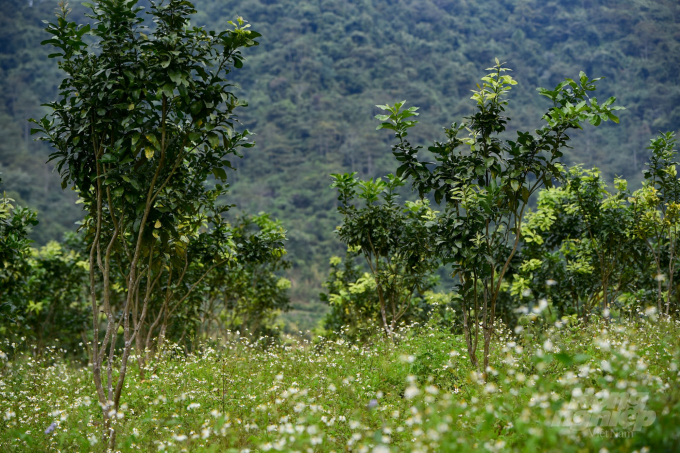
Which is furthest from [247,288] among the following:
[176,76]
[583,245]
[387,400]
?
[176,76]

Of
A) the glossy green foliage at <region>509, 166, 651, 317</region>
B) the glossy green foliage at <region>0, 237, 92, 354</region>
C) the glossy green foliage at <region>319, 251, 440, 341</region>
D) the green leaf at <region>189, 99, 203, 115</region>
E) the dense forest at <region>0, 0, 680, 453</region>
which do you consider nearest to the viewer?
the dense forest at <region>0, 0, 680, 453</region>

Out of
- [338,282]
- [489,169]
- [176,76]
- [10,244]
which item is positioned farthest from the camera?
[338,282]

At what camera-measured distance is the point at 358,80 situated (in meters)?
85.8

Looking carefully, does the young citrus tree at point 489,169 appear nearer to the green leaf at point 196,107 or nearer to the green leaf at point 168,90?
the green leaf at point 196,107

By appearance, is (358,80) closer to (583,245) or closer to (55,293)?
(55,293)

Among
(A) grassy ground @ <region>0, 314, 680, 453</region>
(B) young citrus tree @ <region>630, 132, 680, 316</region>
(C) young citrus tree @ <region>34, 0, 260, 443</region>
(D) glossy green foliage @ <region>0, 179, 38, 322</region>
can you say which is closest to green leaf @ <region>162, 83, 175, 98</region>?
(C) young citrus tree @ <region>34, 0, 260, 443</region>

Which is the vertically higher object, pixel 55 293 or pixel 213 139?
pixel 55 293

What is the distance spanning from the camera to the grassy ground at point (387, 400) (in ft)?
11.1

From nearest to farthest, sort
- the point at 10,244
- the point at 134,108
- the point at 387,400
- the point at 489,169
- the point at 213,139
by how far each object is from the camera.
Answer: the point at 134,108
the point at 213,139
the point at 387,400
the point at 489,169
the point at 10,244

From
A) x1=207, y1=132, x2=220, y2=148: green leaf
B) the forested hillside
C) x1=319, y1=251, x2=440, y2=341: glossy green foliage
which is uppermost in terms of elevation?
the forested hillside

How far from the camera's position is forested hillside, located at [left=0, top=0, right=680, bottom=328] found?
62969mm

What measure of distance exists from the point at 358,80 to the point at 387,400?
84253 millimetres

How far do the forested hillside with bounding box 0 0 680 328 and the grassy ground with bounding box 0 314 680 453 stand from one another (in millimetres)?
41145

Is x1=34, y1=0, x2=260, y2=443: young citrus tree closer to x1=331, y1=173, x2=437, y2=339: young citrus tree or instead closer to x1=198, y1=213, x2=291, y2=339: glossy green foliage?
x1=198, y1=213, x2=291, y2=339: glossy green foliage
